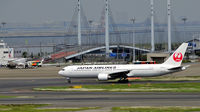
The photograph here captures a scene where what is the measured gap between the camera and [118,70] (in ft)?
221

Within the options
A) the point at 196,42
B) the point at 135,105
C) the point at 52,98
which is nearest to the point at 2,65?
the point at 196,42

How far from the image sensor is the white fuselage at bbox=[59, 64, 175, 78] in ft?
215

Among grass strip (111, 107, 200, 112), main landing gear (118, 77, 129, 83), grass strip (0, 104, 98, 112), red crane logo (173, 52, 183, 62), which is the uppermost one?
red crane logo (173, 52, 183, 62)

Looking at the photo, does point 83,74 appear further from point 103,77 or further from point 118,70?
point 118,70

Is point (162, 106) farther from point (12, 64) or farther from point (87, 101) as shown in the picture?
point (12, 64)

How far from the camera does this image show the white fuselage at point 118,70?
65.4 m

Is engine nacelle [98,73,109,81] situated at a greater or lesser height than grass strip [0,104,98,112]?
greater

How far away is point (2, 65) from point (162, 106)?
130089 millimetres

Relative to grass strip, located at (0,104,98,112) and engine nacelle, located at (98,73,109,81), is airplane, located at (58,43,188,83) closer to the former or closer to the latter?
engine nacelle, located at (98,73,109,81)

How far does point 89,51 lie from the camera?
176750 millimetres

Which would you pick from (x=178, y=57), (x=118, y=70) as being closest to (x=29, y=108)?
(x=118, y=70)

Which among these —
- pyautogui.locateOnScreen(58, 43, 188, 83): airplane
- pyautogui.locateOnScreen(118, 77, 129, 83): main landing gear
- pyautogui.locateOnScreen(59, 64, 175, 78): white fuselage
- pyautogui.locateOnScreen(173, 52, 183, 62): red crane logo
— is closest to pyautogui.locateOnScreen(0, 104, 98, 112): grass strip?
pyautogui.locateOnScreen(58, 43, 188, 83): airplane

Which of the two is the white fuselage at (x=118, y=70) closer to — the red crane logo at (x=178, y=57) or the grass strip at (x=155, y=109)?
the red crane logo at (x=178, y=57)

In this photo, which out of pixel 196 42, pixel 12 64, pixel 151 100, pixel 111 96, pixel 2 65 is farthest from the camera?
pixel 196 42
